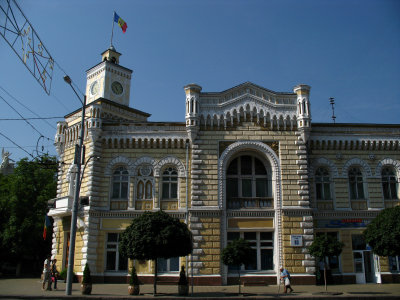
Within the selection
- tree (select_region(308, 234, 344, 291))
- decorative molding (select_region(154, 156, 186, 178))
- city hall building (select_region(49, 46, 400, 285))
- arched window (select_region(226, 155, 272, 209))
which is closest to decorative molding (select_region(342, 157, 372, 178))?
city hall building (select_region(49, 46, 400, 285))

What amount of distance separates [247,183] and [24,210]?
20.7 m

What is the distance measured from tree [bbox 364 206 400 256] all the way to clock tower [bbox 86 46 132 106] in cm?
2095

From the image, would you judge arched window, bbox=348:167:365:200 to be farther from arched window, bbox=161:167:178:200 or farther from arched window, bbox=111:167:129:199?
arched window, bbox=111:167:129:199

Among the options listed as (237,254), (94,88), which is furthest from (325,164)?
(94,88)

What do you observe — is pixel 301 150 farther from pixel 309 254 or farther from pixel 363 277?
pixel 363 277

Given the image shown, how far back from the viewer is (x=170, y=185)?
26.7 m

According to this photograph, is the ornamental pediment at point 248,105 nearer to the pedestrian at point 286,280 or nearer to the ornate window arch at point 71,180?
the ornate window arch at point 71,180

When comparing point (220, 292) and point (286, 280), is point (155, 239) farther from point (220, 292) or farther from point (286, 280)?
point (286, 280)

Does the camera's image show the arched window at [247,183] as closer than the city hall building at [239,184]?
No

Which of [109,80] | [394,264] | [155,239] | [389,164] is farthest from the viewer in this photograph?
[109,80]

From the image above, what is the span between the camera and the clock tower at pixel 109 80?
31.3 metres

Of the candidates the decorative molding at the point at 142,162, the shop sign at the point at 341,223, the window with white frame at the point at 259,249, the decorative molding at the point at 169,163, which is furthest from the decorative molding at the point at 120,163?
the shop sign at the point at 341,223

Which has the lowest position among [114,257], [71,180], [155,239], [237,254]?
[114,257]

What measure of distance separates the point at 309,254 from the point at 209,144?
379 inches
